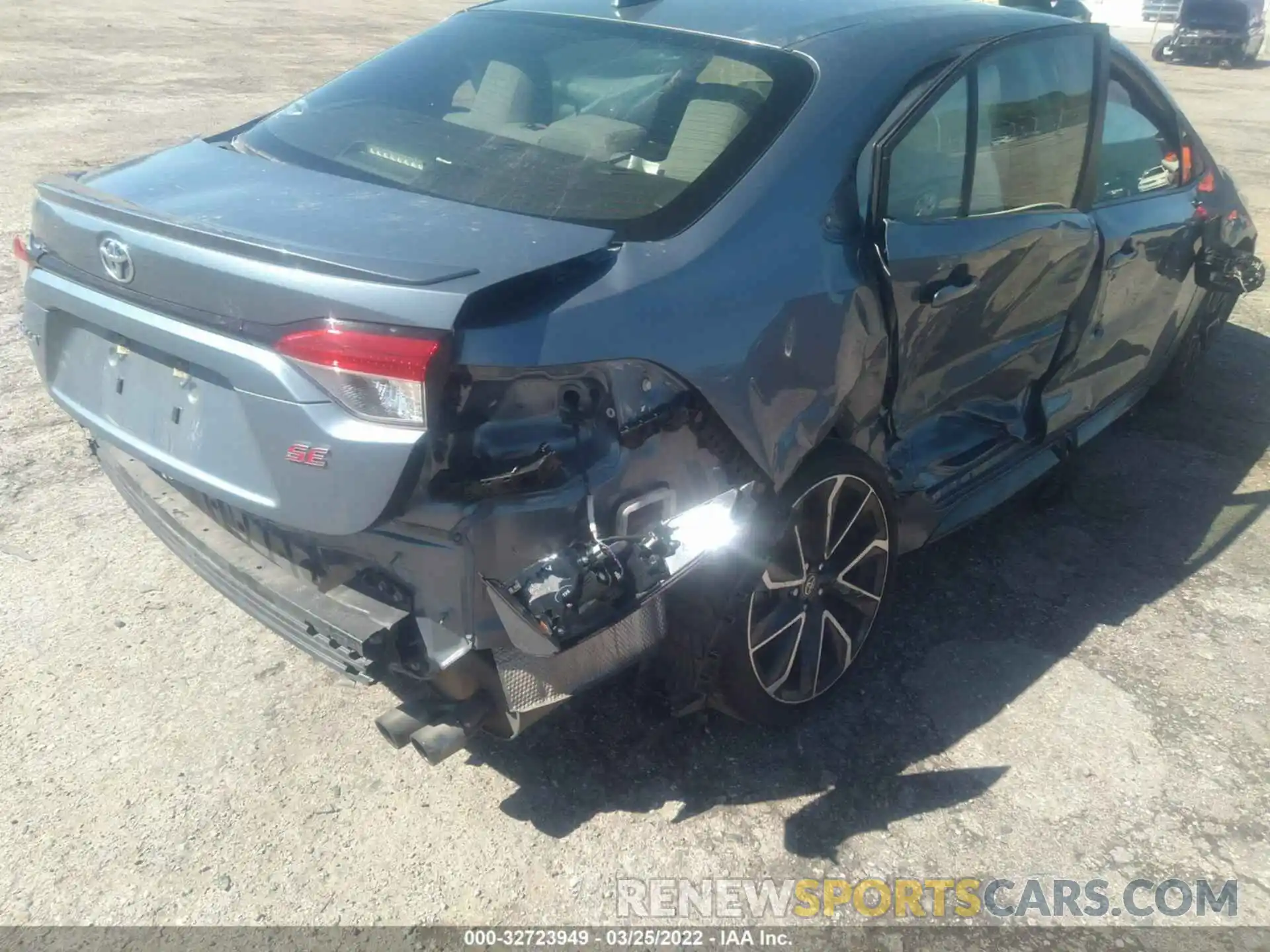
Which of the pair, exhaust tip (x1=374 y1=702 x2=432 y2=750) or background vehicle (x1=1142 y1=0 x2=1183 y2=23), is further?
background vehicle (x1=1142 y1=0 x2=1183 y2=23)

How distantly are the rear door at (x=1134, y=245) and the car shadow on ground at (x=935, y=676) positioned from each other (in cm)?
45

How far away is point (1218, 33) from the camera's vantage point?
68.1ft

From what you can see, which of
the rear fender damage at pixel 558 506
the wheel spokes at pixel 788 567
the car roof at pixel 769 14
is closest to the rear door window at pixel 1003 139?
the car roof at pixel 769 14

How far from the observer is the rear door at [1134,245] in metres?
3.88

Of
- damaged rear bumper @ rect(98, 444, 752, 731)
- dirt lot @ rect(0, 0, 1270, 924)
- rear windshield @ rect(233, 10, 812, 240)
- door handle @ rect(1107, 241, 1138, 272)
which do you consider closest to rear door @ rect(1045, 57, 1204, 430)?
door handle @ rect(1107, 241, 1138, 272)

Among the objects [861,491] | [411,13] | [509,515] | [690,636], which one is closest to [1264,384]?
[861,491]

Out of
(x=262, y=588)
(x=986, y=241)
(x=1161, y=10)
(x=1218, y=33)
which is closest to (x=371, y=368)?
(x=262, y=588)

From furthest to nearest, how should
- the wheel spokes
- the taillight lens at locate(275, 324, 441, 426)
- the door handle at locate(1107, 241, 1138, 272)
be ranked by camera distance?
the door handle at locate(1107, 241, 1138, 272), the wheel spokes, the taillight lens at locate(275, 324, 441, 426)

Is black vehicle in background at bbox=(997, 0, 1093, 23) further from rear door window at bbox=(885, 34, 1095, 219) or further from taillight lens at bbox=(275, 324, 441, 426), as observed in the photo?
taillight lens at bbox=(275, 324, 441, 426)

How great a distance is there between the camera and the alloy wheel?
2.84 m

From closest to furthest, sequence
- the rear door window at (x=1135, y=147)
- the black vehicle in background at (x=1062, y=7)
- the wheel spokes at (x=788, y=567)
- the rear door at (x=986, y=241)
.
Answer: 1. the wheel spokes at (x=788, y=567)
2. the rear door at (x=986, y=241)
3. the rear door window at (x=1135, y=147)
4. the black vehicle in background at (x=1062, y=7)

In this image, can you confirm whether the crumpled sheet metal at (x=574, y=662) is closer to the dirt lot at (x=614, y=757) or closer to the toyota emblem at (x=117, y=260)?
the dirt lot at (x=614, y=757)

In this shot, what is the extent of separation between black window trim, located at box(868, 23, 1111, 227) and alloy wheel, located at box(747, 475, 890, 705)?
778mm
